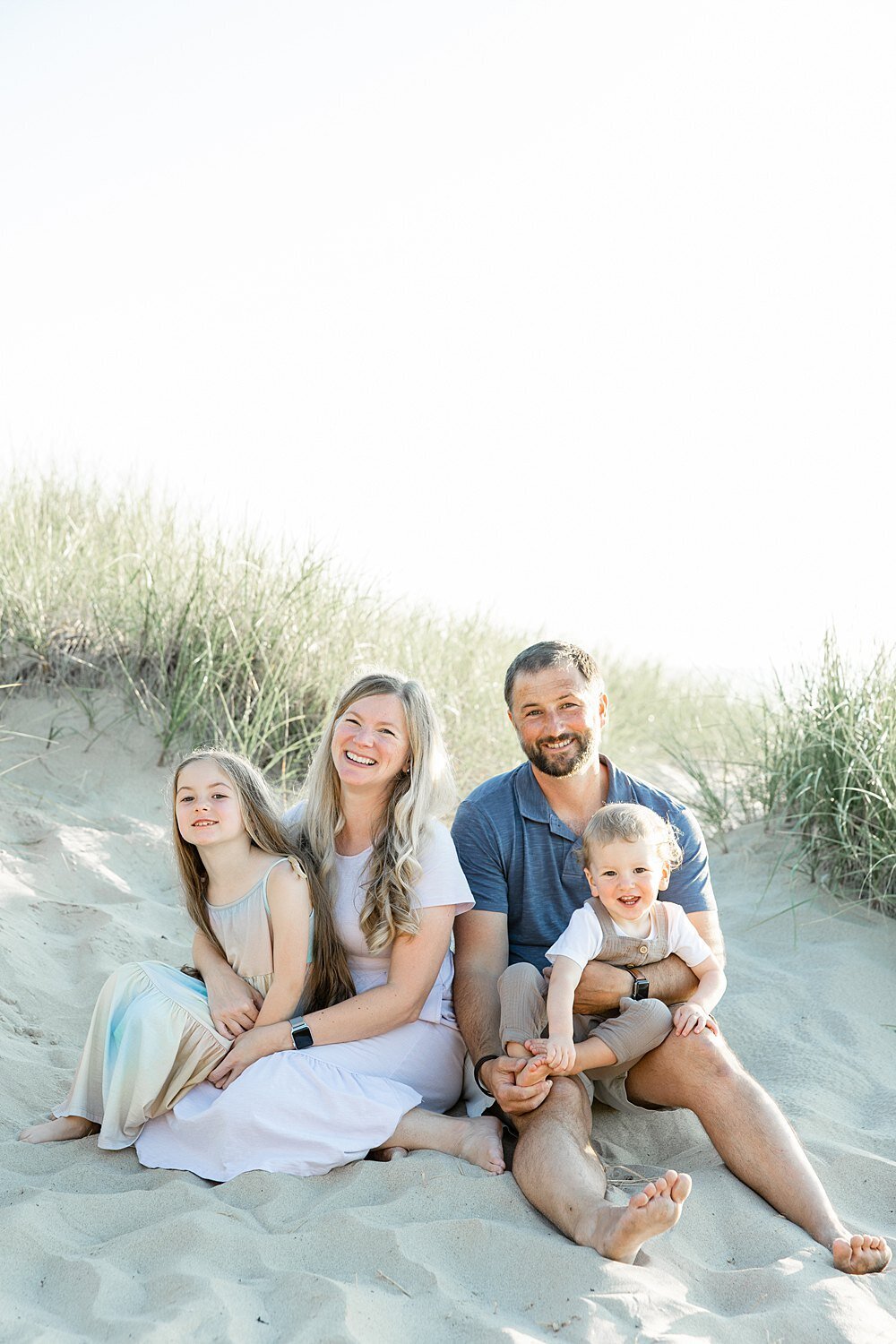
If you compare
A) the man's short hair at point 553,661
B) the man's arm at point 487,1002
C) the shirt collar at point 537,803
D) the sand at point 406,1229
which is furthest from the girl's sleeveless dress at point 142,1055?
the man's short hair at point 553,661

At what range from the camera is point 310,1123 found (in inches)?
117

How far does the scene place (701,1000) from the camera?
318cm

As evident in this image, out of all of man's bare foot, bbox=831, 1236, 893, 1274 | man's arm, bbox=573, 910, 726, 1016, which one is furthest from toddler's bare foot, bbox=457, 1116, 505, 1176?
man's bare foot, bbox=831, 1236, 893, 1274

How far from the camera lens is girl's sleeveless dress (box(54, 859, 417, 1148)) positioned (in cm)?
300

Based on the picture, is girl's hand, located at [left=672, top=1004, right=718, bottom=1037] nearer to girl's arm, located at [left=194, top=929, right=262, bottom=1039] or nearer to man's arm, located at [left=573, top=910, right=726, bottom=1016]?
man's arm, located at [left=573, top=910, right=726, bottom=1016]

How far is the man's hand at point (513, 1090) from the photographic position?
114 inches

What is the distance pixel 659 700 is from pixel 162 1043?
8608mm

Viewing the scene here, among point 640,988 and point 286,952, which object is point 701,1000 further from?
point 286,952

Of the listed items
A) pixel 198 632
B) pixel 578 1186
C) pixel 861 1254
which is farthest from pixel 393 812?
Result: pixel 198 632

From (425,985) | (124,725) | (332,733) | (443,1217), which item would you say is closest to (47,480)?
(124,725)

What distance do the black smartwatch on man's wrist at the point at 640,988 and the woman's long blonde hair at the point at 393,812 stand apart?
61 centimetres

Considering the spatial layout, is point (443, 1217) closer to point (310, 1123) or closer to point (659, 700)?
point (310, 1123)

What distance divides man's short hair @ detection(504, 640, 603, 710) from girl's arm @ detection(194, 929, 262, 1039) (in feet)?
3.76

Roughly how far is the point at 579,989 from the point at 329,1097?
723 mm
